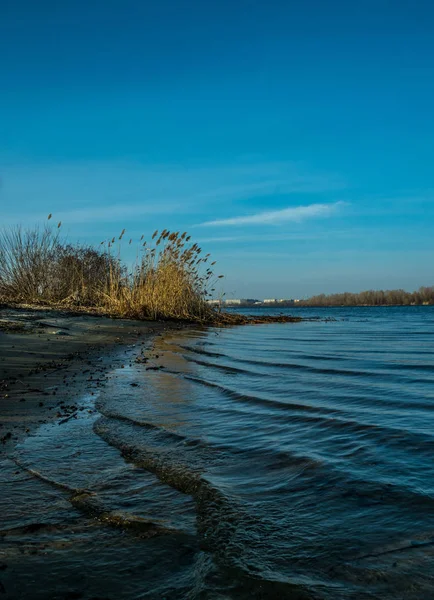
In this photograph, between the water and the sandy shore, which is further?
the sandy shore

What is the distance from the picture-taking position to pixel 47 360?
658cm

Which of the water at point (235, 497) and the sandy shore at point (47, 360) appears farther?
the sandy shore at point (47, 360)

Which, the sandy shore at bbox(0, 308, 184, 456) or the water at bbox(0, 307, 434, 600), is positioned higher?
the sandy shore at bbox(0, 308, 184, 456)

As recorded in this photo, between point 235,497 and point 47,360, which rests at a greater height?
point 47,360

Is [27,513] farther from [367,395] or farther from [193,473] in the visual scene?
[367,395]

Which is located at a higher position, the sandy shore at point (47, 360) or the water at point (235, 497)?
the sandy shore at point (47, 360)

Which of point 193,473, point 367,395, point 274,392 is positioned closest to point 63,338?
point 274,392

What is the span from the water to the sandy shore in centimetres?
33

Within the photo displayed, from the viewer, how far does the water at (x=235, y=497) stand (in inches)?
62.6

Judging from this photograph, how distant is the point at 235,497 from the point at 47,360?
16.1 feet

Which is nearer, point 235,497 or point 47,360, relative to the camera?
point 235,497

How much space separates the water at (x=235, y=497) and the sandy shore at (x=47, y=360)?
1.08 ft

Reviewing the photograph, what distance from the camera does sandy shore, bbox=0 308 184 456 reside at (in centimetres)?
387

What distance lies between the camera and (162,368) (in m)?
6.67
